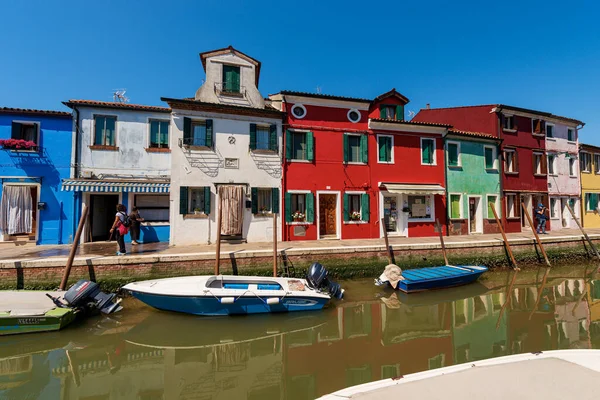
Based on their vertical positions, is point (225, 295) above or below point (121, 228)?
below

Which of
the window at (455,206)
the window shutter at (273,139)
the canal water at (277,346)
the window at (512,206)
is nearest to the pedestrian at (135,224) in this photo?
the canal water at (277,346)

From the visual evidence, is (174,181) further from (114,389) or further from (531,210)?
(531,210)

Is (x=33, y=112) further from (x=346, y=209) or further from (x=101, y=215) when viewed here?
(x=346, y=209)

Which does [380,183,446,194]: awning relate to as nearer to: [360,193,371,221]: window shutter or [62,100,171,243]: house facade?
[360,193,371,221]: window shutter

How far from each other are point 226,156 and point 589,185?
26839 millimetres

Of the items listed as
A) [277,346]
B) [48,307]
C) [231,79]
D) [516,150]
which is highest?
[231,79]

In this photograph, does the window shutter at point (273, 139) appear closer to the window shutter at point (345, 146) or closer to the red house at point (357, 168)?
the red house at point (357, 168)

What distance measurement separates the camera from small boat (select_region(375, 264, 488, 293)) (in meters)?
9.77

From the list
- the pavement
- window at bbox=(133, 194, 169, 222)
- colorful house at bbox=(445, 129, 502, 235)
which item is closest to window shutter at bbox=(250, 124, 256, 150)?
the pavement

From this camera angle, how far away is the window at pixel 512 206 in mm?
17577

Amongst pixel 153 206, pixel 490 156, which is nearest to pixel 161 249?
pixel 153 206

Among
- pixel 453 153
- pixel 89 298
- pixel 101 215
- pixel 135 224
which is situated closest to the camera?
pixel 89 298

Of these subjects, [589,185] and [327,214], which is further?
[589,185]

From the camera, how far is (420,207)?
15.6 m
